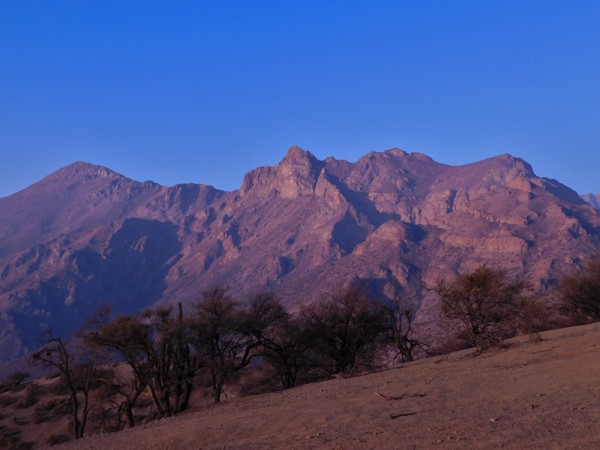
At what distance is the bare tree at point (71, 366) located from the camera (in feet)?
88.7

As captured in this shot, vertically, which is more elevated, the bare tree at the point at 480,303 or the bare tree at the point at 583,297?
the bare tree at the point at 480,303

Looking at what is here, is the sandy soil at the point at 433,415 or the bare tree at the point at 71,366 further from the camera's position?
the bare tree at the point at 71,366

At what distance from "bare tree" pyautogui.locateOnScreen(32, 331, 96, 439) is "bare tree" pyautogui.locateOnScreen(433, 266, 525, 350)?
20007mm

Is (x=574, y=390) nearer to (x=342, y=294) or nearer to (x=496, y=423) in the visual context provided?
(x=496, y=423)

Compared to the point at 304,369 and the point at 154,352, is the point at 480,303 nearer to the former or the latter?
the point at 304,369

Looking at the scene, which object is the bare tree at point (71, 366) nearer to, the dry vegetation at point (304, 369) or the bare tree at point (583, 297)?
the dry vegetation at point (304, 369)

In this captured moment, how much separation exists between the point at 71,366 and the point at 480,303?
23802mm

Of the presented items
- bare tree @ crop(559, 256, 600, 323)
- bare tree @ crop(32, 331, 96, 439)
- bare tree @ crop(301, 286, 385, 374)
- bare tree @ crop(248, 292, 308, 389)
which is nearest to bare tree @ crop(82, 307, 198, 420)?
bare tree @ crop(32, 331, 96, 439)

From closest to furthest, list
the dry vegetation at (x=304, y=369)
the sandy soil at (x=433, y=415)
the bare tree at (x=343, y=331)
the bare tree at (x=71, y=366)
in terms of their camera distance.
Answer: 1. the sandy soil at (x=433, y=415)
2. the dry vegetation at (x=304, y=369)
3. the bare tree at (x=71, y=366)
4. the bare tree at (x=343, y=331)

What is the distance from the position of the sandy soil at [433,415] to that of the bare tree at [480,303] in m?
9.73

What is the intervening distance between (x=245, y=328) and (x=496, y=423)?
72.6 feet

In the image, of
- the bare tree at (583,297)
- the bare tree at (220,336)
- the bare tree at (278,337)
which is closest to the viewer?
the bare tree at (220,336)

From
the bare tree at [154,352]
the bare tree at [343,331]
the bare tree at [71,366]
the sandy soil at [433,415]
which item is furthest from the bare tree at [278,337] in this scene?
the sandy soil at [433,415]

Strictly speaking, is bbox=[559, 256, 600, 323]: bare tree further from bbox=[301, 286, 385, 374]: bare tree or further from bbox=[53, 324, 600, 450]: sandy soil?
bbox=[53, 324, 600, 450]: sandy soil
